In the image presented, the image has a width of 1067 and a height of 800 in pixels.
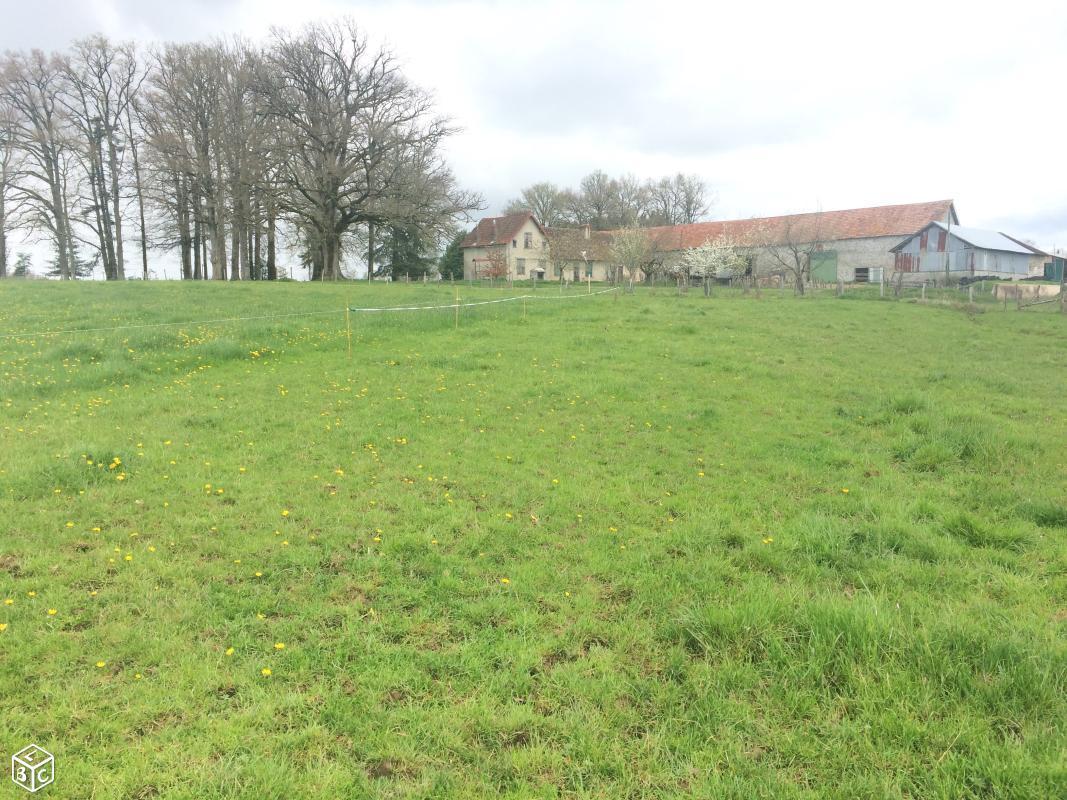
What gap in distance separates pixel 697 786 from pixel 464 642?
5.46 ft

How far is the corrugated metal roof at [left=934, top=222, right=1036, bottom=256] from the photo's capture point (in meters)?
43.8

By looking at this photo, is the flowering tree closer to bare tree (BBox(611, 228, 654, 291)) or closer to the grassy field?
bare tree (BBox(611, 228, 654, 291))

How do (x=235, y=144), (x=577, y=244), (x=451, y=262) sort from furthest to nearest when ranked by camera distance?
1. (x=577, y=244)
2. (x=451, y=262)
3. (x=235, y=144)

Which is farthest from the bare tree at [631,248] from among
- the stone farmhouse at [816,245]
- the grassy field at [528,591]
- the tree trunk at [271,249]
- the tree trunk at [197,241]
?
the grassy field at [528,591]

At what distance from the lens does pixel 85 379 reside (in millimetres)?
10312

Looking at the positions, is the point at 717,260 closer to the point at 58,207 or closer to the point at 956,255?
the point at 956,255

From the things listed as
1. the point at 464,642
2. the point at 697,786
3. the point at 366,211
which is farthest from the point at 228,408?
the point at 366,211

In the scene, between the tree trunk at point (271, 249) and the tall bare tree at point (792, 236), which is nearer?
the tree trunk at point (271, 249)

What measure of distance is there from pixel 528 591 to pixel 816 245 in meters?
46.0

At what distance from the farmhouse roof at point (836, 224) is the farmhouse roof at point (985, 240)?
1801 millimetres

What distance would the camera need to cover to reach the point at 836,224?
52.0 meters

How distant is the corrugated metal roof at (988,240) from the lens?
43812mm

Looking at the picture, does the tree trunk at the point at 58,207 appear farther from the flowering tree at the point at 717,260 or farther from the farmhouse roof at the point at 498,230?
the flowering tree at the point at 717,260

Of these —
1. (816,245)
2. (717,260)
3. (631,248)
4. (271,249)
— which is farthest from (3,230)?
(816,245)
